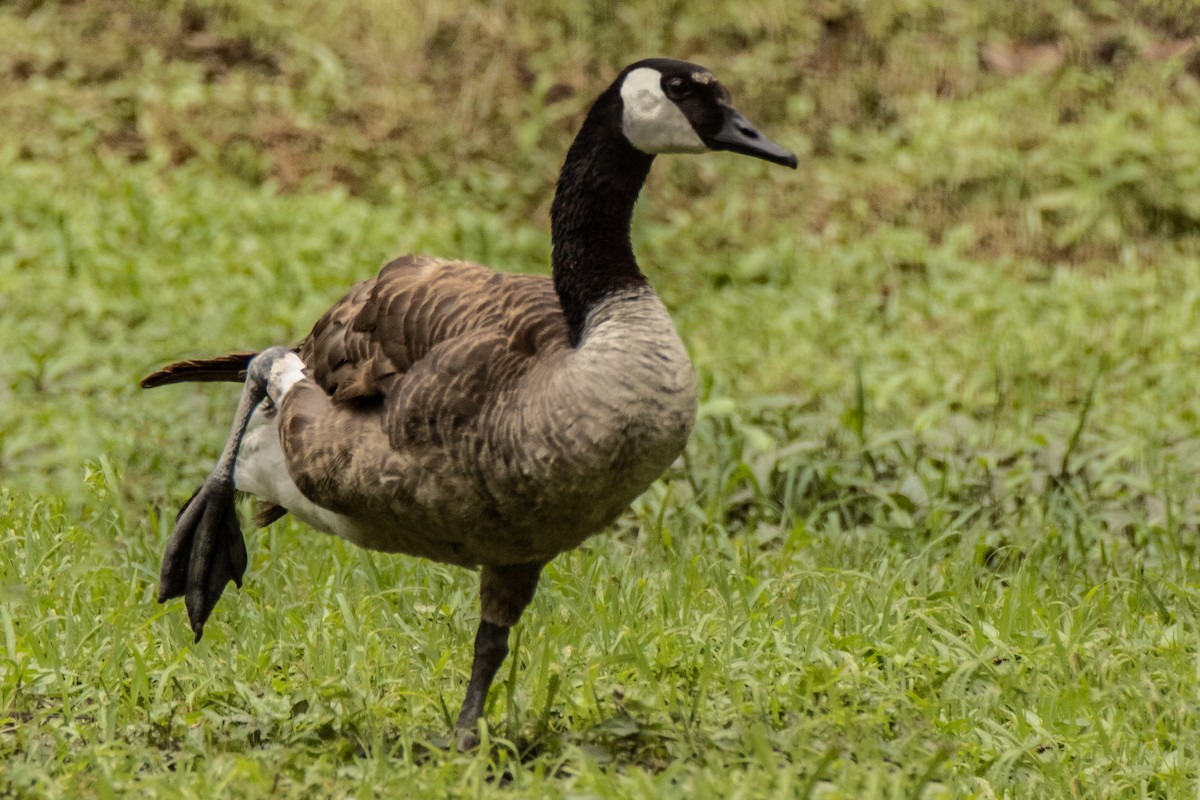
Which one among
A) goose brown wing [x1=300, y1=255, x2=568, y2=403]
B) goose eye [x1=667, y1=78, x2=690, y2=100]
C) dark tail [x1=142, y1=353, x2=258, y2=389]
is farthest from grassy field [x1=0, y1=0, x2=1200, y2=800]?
goose eye [x1=667, y1=78, x2=690, y2=100]

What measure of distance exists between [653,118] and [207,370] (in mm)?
1792

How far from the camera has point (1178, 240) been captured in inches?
345

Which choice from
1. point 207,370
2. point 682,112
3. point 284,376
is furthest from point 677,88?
point 207,370

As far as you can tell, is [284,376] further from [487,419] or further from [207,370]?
[487,419]

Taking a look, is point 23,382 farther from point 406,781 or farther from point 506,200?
point 406,781

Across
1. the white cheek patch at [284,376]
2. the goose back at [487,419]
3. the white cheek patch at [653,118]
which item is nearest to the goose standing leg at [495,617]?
the goose back at [487,419]

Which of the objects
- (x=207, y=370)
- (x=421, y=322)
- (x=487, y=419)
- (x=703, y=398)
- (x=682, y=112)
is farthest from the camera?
(x=703, y=398)

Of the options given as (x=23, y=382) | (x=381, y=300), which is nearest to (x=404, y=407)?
(x=381, y=300)

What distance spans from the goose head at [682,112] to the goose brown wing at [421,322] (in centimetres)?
52

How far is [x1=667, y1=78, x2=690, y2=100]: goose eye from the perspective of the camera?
381 cm

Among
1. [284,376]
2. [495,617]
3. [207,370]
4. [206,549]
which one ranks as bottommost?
[206,549]

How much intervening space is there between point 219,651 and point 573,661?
1.03 m

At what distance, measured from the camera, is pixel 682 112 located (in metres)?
3.81

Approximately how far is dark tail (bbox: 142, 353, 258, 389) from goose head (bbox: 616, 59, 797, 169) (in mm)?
A: 1551
